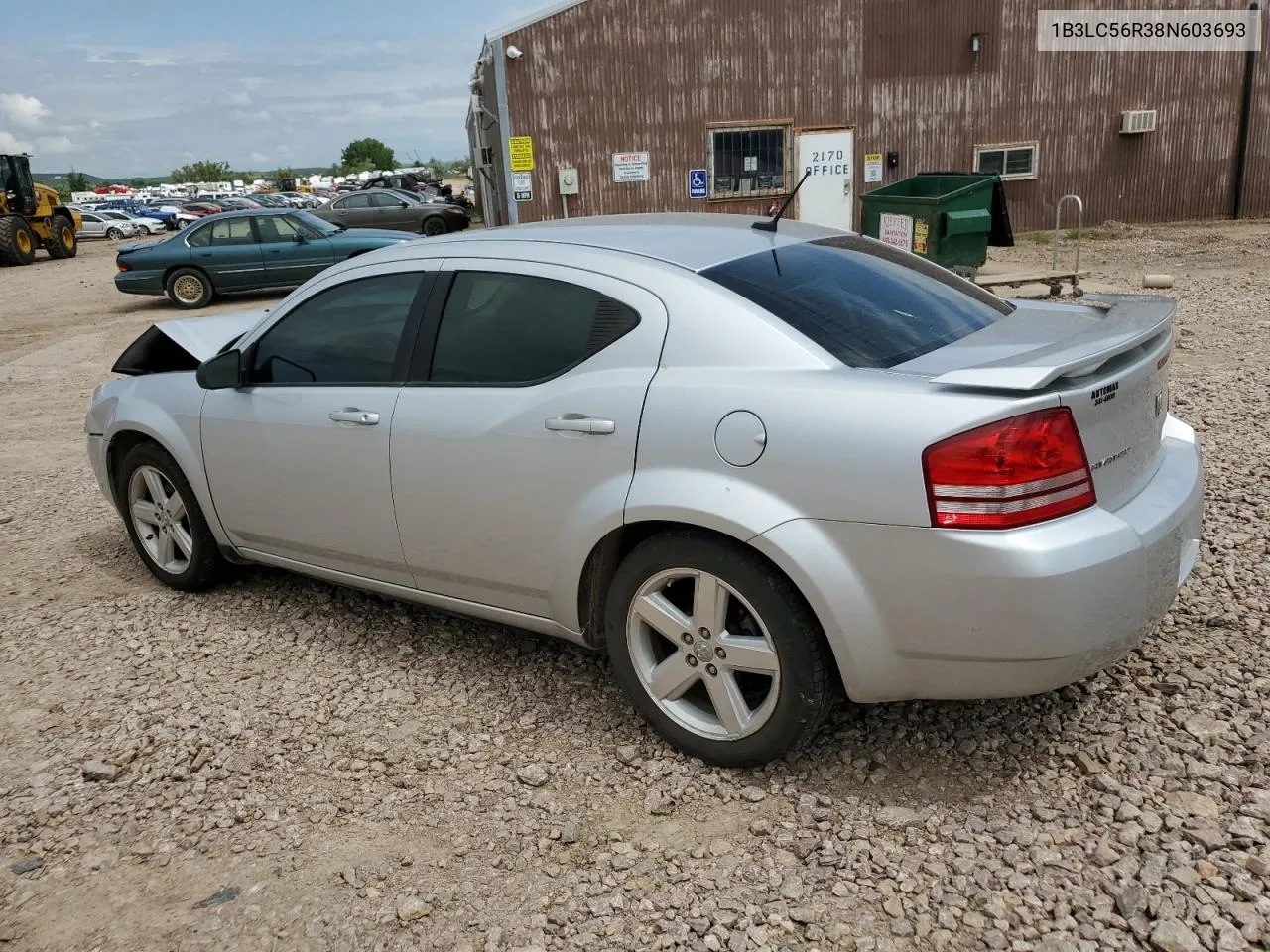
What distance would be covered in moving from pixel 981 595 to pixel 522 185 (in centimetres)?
1606

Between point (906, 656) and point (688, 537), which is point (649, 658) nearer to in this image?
point (688, 537)

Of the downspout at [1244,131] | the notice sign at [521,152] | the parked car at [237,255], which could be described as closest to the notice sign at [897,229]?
the notice sign at [521,152]

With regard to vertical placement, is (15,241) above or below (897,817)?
above

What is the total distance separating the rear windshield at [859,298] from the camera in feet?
9.45

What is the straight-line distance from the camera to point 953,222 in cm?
1148

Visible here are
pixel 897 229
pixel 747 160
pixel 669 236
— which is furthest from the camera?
pixel 747 160

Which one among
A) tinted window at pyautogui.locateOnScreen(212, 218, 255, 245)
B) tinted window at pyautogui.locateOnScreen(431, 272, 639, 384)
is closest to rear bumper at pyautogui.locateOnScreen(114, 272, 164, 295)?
tinted window at pyautogui.locateOnScreen(212, 218, 255, 245)

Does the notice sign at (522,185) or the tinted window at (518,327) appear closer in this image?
the tinted window at (518,327)

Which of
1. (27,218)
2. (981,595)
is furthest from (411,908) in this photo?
(27,218)

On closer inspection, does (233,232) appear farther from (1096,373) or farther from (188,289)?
(1096,373)

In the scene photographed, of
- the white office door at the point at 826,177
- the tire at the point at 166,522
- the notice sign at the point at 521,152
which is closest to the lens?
the tire at the point at 166,522

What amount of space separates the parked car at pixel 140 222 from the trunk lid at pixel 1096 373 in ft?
155

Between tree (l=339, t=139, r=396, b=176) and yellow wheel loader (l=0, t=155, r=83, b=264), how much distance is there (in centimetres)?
12420

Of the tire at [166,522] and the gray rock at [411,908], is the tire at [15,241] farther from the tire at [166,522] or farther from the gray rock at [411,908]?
the gray rock at [411,908]
